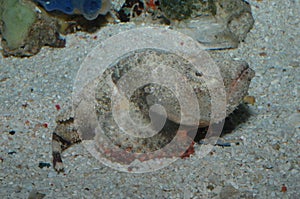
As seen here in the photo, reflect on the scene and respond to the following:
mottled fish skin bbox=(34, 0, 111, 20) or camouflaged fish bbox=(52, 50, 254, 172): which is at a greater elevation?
mottled fish skin bbox=(34, 0, 111, 20)

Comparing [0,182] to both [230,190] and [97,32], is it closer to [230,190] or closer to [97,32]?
[230,190]

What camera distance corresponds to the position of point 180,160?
284 centimetres

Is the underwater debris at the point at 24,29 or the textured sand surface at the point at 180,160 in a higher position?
the underwater debris at the point at 24,29

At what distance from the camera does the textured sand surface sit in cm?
253

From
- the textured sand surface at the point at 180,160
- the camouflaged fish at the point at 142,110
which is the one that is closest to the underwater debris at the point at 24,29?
the textured sand surface at the point at 180,160

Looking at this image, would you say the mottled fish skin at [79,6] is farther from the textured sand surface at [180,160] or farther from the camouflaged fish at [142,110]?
the camouflaged fish at [142,110]

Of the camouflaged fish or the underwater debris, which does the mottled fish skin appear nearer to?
the underwater debris

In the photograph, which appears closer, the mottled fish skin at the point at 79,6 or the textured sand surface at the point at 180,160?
the textured sand surface at the point at 180,160

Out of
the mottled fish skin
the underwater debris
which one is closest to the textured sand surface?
the underwater debris

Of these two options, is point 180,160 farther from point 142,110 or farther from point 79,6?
point 79,6

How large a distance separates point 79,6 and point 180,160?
2.19 metres

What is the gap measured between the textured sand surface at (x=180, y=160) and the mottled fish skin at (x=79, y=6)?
264mm

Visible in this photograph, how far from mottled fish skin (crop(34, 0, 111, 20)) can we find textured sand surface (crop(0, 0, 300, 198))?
26cm

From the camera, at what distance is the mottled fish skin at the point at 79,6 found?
4077 millimetres
